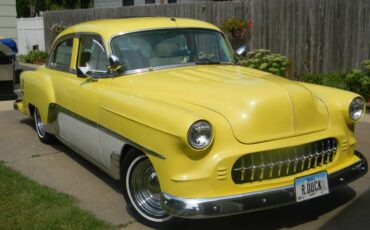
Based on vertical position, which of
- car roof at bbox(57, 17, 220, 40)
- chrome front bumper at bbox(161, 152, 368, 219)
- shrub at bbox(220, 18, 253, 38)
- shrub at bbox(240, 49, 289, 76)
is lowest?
chrome front bumper at bbox(161, 152, 368, 219)

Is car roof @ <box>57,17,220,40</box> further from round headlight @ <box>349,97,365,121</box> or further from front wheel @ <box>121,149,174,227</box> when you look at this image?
round headlight @ <box>349,97,365,121</box>

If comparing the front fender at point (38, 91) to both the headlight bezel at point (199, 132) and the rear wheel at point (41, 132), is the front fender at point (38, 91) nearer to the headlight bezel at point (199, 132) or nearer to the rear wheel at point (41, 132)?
Result: the rear wheel at point (41, 132)

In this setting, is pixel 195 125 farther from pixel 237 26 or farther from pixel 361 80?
pixel 237 26

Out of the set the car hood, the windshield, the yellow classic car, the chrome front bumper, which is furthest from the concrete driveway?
the windshield

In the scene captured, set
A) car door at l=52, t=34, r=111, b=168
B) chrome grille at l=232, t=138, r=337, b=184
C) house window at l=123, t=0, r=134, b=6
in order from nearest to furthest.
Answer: chrome grille at l=232, t=138, r=337, b=184, car door at l=52, t=34, r=111, b=168, house window at l=123, t=0, r=134, b=6

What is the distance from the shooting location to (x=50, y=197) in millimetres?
4875

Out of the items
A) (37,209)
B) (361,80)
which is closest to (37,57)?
(361,80)

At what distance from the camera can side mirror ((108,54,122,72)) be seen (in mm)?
4887

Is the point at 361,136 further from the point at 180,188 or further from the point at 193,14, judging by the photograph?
the point at 193,14

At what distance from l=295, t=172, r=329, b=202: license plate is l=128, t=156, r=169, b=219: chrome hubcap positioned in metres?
1.09

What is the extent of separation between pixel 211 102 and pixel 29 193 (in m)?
2.18

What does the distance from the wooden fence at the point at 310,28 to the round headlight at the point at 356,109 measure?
5213mm

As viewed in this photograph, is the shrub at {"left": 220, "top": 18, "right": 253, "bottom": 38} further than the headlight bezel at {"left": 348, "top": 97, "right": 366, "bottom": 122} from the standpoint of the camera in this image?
Yes

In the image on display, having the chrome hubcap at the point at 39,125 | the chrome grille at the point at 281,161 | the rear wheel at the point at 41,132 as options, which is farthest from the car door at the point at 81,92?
the chrome grille at the point at 281,161
